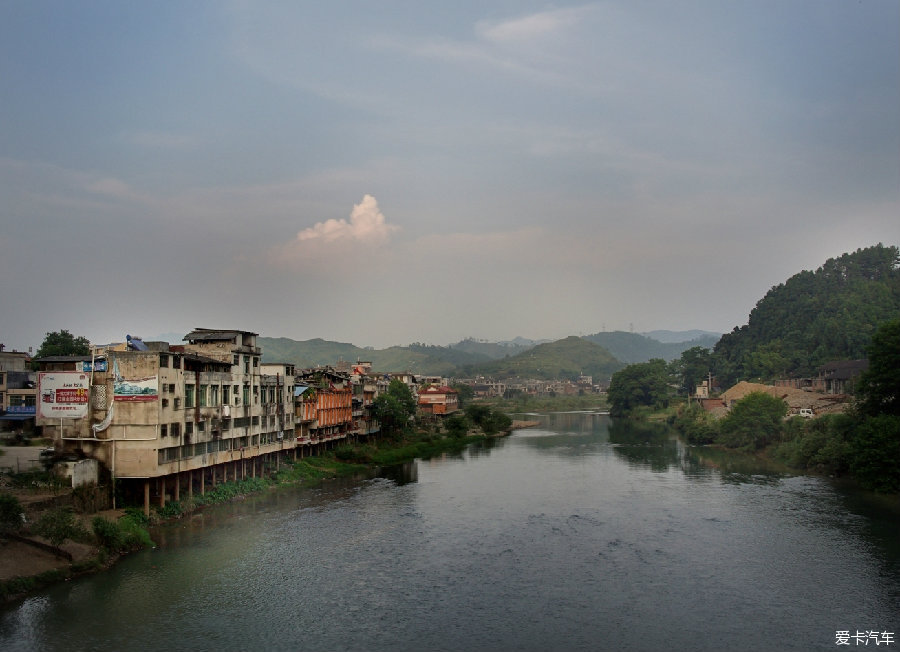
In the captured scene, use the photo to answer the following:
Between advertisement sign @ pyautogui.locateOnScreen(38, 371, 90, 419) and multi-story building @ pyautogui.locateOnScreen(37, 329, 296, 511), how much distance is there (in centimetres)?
3

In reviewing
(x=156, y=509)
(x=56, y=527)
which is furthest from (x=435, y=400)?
(x=56, y=527)

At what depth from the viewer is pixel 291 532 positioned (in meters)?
25.3

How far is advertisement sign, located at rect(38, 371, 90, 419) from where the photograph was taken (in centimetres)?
2461

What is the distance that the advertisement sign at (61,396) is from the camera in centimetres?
2461

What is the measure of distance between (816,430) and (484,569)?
2790cm

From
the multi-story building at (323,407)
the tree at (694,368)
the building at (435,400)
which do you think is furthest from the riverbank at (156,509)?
the tree at (694,368)

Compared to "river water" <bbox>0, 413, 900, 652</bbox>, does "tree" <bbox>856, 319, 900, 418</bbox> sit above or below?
above

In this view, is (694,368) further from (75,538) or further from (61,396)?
(75,538)

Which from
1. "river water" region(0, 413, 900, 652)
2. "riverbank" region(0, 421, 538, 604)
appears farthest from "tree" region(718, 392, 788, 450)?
"riverbank" region(0, 421, 538, 604)

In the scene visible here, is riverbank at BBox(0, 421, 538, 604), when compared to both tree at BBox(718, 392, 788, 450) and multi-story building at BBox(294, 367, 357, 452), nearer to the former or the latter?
multi-story building at BBox(294, 367, 357, 452)

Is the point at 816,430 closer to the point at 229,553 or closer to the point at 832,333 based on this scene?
the point at 229,553

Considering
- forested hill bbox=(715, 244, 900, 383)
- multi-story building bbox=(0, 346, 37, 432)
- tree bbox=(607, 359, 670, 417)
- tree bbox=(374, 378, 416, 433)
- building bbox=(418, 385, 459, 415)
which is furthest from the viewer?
tree bbox=(607, 359, 670, 417)

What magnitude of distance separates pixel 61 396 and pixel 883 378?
36.2m

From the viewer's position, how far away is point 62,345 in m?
46.8
